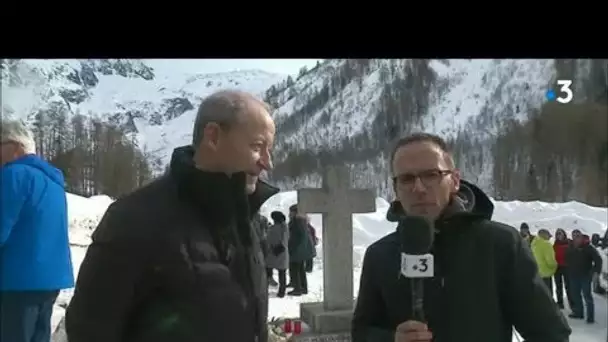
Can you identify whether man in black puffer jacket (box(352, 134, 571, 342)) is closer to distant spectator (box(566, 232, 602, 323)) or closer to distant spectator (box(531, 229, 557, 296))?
distant spectator (box(531, 229, 557, 296))

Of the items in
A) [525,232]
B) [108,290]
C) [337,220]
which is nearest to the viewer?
[108,290]

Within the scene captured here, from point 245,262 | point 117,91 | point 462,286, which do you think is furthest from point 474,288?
point 117,91

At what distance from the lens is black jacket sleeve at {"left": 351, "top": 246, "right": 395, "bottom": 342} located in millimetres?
1021

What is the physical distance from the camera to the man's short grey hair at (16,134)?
1284mm

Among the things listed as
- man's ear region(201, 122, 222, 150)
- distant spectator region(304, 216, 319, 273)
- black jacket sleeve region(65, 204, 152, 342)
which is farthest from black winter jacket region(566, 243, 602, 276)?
black jacket sleeve region(65, 204, 152, 342)

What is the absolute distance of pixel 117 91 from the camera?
131 centimetres

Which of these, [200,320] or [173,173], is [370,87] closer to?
[173,173]

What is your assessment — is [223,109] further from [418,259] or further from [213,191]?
[418,259]

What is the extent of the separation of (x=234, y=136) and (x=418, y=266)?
1.15ft

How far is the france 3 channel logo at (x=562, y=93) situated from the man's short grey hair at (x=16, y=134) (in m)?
1.08

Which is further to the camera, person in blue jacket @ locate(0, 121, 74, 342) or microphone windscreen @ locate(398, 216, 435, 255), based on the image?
person in blue jacket @ locate(0, 121, 74, 342)

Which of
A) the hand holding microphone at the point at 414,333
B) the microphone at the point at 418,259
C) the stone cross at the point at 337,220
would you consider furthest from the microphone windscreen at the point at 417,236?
the stone cross at the point at 337,220

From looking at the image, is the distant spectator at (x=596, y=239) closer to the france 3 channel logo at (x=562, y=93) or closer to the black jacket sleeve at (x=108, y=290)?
the france 3 channel logo at (x=562, y=93)
